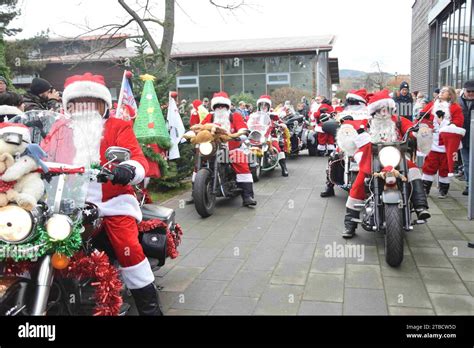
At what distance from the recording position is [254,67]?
27094 mm

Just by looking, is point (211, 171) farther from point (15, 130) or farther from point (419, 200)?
point (15, 130)

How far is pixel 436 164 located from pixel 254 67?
20454 mm

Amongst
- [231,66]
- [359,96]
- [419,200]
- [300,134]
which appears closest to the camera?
[419,200]

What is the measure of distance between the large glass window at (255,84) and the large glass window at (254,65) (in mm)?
285

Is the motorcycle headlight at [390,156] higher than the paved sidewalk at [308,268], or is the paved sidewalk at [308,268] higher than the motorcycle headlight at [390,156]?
the motorcycle headlight at [390,156]

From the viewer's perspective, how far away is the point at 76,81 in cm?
343

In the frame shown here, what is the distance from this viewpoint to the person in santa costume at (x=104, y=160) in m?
3.23

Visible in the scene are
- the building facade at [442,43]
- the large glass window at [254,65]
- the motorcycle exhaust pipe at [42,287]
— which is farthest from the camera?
the large glass window at [254,65]

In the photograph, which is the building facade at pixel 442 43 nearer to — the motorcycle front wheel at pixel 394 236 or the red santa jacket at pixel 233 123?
the red santa jacket at pixel 233 123

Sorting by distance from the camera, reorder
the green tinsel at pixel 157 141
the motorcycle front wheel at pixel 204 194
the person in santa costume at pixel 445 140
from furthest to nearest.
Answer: the person in santa costume at pixel 445 140, the green tinsel at pixel 157 141, the motorcycle front wheel at pixel 204 194

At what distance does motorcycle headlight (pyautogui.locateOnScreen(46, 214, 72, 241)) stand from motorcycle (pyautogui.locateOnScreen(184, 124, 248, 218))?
13.2 ft

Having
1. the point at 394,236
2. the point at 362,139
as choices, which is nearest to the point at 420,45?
the point at 362,139

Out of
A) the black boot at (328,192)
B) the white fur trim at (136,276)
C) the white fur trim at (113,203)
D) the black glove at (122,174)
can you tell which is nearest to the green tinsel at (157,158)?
the black boot at (328,192)
